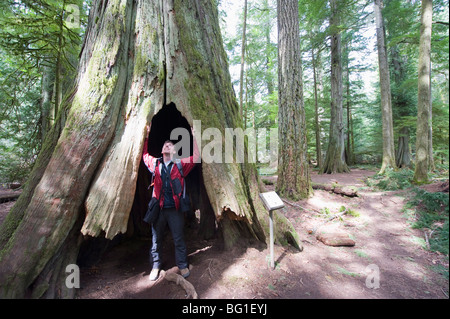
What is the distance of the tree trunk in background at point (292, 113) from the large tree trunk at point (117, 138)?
2808 mm

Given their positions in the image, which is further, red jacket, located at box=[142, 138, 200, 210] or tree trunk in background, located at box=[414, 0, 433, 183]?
tree trunk in background, located at box=[414, 0, 433, 183]

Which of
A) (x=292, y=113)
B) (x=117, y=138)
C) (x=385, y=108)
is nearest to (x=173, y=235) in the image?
(x=117, y=138)

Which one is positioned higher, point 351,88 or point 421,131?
point 351,88

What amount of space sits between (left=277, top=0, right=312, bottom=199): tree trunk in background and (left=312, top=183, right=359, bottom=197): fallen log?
50.5 inches

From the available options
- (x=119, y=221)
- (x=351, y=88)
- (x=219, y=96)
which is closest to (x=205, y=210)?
(x=119, y=221)

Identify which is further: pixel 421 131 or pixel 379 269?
pixel 421 131

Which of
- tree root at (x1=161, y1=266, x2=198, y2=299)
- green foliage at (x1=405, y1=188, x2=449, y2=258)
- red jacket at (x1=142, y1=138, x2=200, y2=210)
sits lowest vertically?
tree root at (x1=161, y1=266, x2=198, y2=299)

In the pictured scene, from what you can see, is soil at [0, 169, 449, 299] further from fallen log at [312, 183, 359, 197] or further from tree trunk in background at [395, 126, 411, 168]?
tree trunk in background at [395, 126, 411, 168]

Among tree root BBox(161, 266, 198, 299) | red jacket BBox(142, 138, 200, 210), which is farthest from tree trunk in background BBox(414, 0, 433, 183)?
tree root BBox(161, 266, 198, 299)

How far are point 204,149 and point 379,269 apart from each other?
11.1ft

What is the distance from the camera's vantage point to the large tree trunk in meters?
2.52

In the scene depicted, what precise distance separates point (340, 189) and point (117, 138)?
681 cm

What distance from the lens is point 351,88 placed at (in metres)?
17.6

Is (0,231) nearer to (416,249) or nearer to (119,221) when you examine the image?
(119,221)
